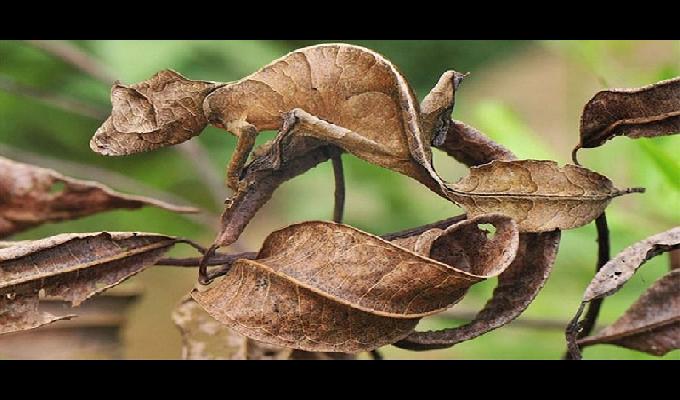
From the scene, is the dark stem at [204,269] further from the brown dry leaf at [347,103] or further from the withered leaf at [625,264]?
the withered leaf at [625,264]

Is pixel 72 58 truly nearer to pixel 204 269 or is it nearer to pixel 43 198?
pixel 43 198

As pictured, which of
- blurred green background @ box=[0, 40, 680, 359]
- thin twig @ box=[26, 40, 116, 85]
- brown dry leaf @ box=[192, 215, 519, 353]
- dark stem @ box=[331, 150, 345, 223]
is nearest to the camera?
brown dry leaf @ box=[192, 215, 519, 353]

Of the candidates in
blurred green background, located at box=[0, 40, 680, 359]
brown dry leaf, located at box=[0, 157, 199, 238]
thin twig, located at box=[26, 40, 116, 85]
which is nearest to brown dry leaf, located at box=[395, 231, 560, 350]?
brown dry leaf, located at box=[0, 157, 199, 238]

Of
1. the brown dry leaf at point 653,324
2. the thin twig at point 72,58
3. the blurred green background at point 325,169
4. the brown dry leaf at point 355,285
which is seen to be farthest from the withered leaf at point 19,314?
the thin twig at point 72,58

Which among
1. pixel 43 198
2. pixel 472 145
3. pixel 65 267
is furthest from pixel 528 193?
pixel 43 198

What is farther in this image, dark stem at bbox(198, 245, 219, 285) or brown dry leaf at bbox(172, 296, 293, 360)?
brown dry leaf at bbox(172, 296, 293, 360)

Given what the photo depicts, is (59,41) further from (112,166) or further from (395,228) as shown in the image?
(395,228)

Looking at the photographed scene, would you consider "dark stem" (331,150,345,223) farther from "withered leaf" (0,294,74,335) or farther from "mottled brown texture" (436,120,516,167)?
"withered leaf" (0,294,74,335)

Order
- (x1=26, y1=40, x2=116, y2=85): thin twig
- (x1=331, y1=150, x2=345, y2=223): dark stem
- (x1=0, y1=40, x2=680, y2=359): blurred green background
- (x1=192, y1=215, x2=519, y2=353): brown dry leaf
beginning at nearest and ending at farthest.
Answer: (x1=192, y1=215, x2=519, y2=353): brown dry leaf < (x1=331, y1=150, x2=345, y2=223): dark stem < (x1=0, y1=40, x2=680, y2=359): blurred green background < (x1=26, y1=40, x2=116, y2=85): thin twig
